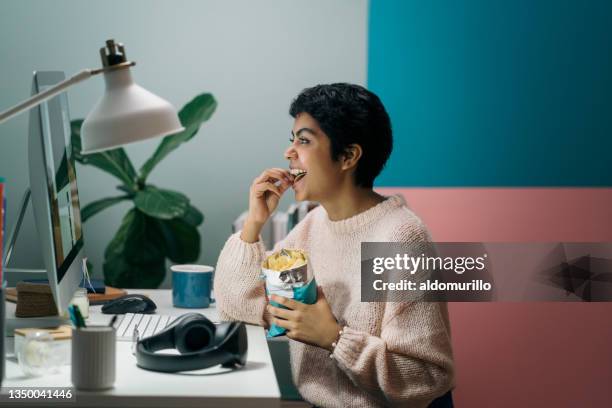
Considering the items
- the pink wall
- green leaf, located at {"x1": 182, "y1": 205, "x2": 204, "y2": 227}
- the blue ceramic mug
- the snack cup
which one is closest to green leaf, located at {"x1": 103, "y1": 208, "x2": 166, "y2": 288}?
→ green leaf, located at {"x1": 182, "y1": 205, "x2": 204, "y2": 227}

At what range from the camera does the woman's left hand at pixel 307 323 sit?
1.69 metres

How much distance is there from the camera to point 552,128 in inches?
117


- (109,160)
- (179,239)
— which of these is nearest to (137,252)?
(179,239)

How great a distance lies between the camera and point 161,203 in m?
2.71

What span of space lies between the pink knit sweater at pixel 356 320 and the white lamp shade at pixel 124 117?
2.04 feet

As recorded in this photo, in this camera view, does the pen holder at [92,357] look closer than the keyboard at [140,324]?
Yes

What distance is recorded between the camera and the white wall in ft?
10.2

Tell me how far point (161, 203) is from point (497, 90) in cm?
130

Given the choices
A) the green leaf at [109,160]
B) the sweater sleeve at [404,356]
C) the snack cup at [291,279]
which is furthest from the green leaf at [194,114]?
the sweater sleeve at [404,356]

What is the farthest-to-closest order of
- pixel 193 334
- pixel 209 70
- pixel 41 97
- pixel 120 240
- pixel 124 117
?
pixel 209 70
pixel 120 240
pixel 193 334
pixel 124 117
pixel 41 97

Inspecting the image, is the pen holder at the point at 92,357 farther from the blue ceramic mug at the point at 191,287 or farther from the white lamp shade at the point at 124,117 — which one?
the blue ceramic mug at the point at 191,287

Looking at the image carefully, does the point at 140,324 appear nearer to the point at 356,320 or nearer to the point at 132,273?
the point at 356,320

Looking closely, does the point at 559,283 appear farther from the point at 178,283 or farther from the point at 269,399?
the point at 269,399

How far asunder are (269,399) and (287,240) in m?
0.82
